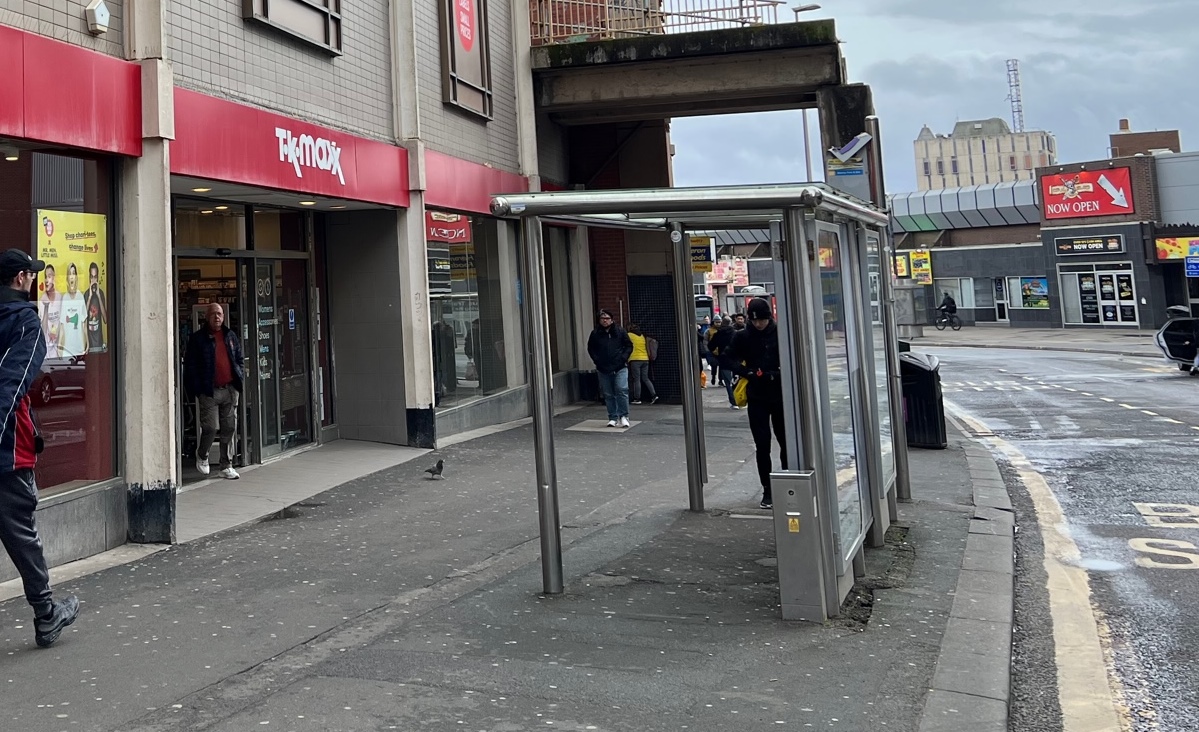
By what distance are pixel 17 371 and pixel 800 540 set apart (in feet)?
12.9

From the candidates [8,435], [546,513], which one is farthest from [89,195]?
[546,513]

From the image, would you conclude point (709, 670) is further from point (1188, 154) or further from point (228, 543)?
point (1188, 154)

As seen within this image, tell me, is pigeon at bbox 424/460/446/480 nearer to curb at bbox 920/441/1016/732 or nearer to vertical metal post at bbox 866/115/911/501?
vertical metal post at bbox 866/115/911/501

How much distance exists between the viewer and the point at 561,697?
435cm

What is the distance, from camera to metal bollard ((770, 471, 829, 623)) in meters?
5.34

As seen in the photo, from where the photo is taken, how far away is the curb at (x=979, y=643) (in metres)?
4.18

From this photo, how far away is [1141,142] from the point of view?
5300 centimetres

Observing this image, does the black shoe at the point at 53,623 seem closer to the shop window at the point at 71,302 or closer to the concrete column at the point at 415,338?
the shop window at the point at 71,302

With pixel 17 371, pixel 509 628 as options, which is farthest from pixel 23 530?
pixel 509 628

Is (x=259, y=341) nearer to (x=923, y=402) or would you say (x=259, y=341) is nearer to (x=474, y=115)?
(x=474, y=115)

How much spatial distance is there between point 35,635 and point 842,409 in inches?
180

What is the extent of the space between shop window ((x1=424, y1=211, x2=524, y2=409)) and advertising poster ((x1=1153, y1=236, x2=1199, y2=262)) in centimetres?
3329

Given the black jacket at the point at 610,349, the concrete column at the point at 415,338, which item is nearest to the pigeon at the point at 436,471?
the concrete column at the point at 415,338

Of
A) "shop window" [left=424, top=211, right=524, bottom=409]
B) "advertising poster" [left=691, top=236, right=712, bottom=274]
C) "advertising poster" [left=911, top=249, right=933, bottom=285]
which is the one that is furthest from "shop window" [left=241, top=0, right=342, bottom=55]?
"advertising poster" [left=911, top=249, right=933, bottom=285]
